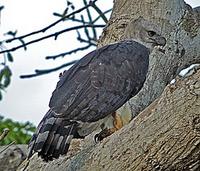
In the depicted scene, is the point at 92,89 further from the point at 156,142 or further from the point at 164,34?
the point at 156,142

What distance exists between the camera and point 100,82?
2.82m

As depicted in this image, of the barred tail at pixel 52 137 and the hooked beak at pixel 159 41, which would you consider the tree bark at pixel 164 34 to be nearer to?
the hooked beak at pixel 159 41

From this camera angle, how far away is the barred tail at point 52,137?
2.35 m

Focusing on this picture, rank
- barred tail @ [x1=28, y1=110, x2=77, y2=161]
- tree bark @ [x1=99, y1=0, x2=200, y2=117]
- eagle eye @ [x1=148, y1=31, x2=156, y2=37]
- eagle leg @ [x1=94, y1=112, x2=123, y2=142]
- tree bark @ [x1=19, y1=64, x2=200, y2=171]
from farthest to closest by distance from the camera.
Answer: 1. eagle eye @ [x1=148, y1=31, x2=156, y2=37]
2. tree bark @ [x1=99, y1=0, x2=200, y2=117]
3. eagle leg @ [x1=94, y1=112, x2=123, y2=142]
4. barred tail @ [x1=28, y1=110, x2=77, y2=161]
5. tree bark @ [x1=19, y1=64, x2=200, y2=171]

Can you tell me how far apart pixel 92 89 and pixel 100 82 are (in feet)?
0.28

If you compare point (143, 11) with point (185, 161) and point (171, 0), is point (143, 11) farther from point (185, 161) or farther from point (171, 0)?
point (185, 161)

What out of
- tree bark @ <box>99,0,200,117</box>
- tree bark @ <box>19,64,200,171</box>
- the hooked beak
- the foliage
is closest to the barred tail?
tree bark @ <box>19,64,200,171</box>

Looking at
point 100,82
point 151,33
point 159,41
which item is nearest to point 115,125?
point 100,82

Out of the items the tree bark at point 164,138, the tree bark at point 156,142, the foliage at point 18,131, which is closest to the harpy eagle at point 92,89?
the tree bark at point 156,142

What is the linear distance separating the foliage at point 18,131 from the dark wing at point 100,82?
70.1 inches

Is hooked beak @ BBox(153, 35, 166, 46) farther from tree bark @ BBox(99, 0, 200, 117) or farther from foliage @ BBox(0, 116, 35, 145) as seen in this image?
foliage @ BBox(0, 116, 35, 145)

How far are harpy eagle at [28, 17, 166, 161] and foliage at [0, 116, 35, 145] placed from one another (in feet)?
5.59

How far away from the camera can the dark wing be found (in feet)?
8.58

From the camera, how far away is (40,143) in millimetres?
2355
